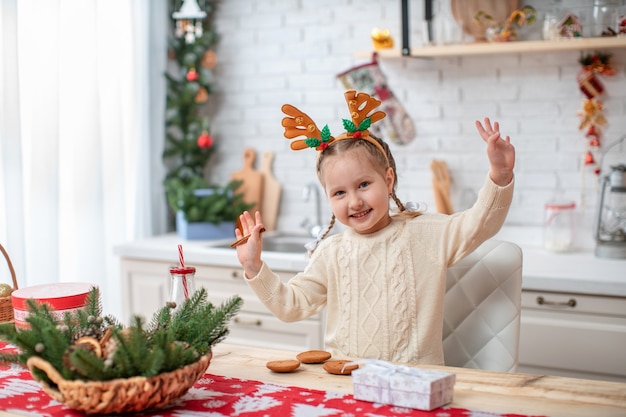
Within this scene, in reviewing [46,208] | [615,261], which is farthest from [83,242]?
[615,261]

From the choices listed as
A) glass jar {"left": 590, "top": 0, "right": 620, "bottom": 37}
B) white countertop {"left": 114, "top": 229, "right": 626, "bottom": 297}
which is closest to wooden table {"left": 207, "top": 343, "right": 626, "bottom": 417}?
white countertop {"left": 114, "top": 229, "right": 626, "bottom": 297}

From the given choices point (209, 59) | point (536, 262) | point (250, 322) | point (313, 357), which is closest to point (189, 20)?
point (209, 59)

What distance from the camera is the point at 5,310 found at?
6.24 feet

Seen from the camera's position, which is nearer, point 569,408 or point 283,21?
point 569,408

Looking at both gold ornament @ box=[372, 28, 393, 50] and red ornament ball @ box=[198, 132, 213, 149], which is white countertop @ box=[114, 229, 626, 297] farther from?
gold ornament @ box=[372, 28, 393, 50]

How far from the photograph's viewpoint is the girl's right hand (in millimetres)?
1765

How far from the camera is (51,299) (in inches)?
67.2

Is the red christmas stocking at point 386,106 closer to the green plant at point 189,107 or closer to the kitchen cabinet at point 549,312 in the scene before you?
the kitchen cabinet at point 549,312

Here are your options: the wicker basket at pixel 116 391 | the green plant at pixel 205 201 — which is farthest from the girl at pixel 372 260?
the green plant at pixel 205 201

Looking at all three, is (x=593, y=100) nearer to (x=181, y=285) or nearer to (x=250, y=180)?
(x=250, y=180)

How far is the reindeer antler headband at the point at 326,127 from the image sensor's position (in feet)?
6.08

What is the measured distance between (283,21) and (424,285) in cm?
230

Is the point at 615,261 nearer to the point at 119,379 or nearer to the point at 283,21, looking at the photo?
the point at 283,21

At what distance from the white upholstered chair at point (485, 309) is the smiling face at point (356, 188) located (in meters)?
0.33
